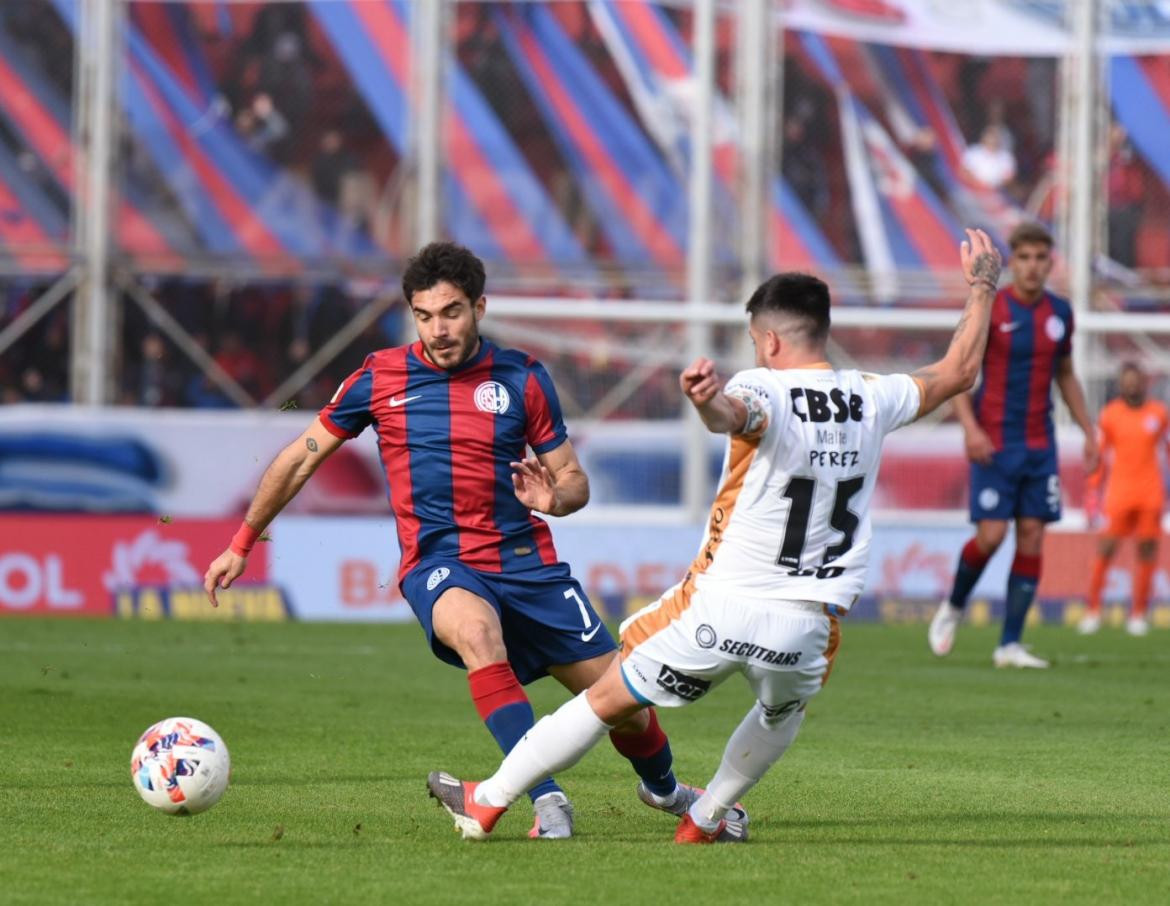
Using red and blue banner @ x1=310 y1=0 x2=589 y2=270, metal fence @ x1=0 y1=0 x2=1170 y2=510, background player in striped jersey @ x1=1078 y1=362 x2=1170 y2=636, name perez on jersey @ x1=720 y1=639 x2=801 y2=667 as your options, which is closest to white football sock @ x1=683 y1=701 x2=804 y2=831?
name perez on jersey @ x1=720 y1=639 x2=801 y2=667

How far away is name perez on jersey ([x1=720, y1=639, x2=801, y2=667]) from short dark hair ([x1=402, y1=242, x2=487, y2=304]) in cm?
148

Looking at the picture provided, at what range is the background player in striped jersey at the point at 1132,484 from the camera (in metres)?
17.6

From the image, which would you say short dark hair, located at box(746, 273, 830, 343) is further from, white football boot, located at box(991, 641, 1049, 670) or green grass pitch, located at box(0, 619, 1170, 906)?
white football boot, located at box(991, 641, 1049, 670)

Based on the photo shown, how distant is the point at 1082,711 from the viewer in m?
11.0

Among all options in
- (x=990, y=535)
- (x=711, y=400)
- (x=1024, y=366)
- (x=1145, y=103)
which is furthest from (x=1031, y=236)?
(x=1145, y=103)

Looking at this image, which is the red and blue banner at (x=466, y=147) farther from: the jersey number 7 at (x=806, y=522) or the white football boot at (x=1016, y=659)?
the jersey number 7 at (x=806, y=522)

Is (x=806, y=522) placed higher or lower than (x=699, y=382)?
lower

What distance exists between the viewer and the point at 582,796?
7.83m

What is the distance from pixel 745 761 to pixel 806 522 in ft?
2.60

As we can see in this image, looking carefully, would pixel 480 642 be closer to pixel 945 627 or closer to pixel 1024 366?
pixel 1024 366

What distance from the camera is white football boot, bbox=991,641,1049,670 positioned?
13438mm

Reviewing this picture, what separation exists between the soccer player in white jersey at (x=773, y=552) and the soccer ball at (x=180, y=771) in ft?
2.95

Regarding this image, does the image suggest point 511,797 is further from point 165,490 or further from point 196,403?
point 196,403

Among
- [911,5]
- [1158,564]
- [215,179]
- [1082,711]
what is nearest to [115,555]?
[215,179]
